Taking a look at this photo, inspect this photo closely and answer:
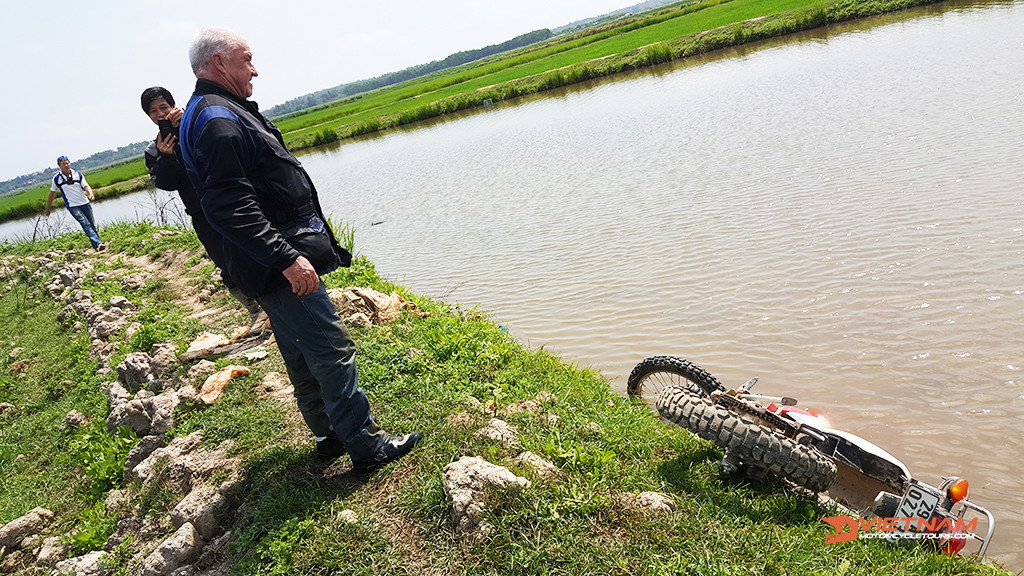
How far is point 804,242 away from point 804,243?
0.11 ft

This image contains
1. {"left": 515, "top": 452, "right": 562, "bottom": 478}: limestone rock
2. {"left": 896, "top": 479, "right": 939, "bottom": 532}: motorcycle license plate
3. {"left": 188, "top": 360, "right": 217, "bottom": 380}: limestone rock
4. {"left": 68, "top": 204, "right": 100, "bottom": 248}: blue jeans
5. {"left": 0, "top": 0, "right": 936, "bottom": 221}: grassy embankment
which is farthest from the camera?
{"left": 0, "top": 0, "right": 936, "bottom": 221}: grassy embankment

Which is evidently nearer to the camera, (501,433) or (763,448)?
(763,448)

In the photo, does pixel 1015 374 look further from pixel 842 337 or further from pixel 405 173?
pixel 405 173

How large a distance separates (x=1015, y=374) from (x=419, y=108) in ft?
140

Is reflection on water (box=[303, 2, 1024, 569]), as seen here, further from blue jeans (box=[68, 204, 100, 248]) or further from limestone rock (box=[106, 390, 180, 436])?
blue jeans (box=[68, 204, 100, 248])

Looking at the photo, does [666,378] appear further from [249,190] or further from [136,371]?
[136,371]

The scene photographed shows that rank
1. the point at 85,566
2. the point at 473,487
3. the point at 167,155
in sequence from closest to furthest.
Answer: the point at 473,487
the point at 85,566
the point at 167,155

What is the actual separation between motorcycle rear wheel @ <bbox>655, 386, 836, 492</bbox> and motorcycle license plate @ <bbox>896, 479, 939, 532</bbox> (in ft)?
1.17

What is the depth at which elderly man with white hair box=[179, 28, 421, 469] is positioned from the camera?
10.2ft

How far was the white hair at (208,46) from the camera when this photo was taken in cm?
327

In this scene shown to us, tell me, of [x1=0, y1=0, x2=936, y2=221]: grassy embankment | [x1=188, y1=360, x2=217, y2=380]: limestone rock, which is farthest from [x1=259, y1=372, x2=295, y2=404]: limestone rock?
[x1=0, y1=0, x2=936, y2=221]: grassy embankment

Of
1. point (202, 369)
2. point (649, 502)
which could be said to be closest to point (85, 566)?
point (202, 369)

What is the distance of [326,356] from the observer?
345 centimetres

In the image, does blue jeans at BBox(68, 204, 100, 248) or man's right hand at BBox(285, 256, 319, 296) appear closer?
man's right hand at BBox(285, 256, 319, 296)
